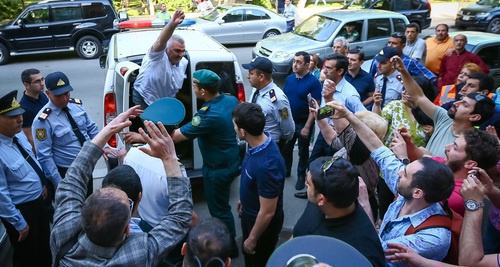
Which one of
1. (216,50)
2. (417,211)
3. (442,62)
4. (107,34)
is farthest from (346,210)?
(107,34)

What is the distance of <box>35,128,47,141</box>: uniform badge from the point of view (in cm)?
423

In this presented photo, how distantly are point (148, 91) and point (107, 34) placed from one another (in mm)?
10190

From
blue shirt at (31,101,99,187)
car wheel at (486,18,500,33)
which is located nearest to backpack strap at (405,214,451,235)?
blue shirt at (31,101,99,187)

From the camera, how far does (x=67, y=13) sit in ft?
45.0

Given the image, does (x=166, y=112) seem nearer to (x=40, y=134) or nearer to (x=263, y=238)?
(x=263, y=238)

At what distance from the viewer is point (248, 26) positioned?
1547 cm

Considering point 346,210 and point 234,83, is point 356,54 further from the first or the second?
point 346,210

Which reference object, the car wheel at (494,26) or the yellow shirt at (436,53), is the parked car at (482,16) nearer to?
the car wheel at (494,26)

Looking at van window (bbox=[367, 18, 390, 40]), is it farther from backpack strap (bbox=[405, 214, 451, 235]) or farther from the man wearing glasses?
backpack strap (bbox=[405, 214, 451, 235])

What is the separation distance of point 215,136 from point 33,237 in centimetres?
178

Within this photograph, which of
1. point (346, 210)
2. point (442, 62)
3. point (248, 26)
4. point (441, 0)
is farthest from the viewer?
point (441, 0)

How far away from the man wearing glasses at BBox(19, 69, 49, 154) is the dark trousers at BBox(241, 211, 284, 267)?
9.35 feet

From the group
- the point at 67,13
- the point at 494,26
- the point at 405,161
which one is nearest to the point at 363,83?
the point at 405,161

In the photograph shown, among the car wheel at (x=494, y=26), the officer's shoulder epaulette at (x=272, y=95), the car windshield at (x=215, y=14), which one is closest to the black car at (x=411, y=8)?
the car wheel at (x=494, y=26)
